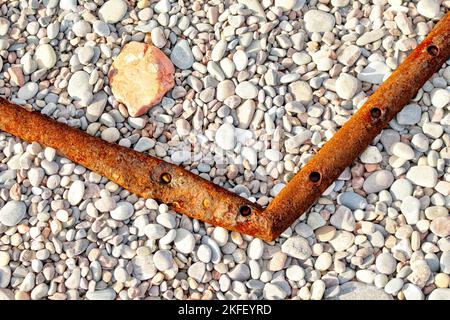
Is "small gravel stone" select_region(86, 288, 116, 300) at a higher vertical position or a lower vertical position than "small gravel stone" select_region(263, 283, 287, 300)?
lower

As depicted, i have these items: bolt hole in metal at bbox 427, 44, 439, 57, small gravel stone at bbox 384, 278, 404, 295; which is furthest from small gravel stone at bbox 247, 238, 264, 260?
bolt hole in metal at bbox 427, 44, 439, 57

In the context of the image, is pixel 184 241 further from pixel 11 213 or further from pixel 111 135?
pixel 11 213

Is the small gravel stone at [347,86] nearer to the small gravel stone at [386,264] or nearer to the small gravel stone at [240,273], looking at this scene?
the small gravel stone at [386,264]

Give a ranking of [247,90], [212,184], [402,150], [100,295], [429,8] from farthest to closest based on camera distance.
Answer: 1. [429,8]
2. [247,90]
3. [402,150]
4. [212,184]
5. [100,295]

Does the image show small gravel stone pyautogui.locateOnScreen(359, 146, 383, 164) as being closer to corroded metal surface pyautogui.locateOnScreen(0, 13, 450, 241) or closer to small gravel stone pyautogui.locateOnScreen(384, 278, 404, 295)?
corroded metal surface pyautogui.locateOnScreen(0, 13, 450, 241)

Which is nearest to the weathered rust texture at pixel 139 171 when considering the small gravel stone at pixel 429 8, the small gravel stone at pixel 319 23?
the small gravel stone at pixel 319 23

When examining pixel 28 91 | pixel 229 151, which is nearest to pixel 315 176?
pixel 229 151

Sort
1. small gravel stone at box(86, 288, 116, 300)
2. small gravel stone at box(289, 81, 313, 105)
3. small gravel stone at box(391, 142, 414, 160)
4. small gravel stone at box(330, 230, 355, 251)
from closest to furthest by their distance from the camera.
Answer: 1. small gravel stone at box(86, 288, 116, 300)
2. small gravel stone at box(330, 230, 355, 251)
3. small gravel stone at box(391, 142, 414, 160)
4. small gravel stone at box(289, 81, 313, 105)
